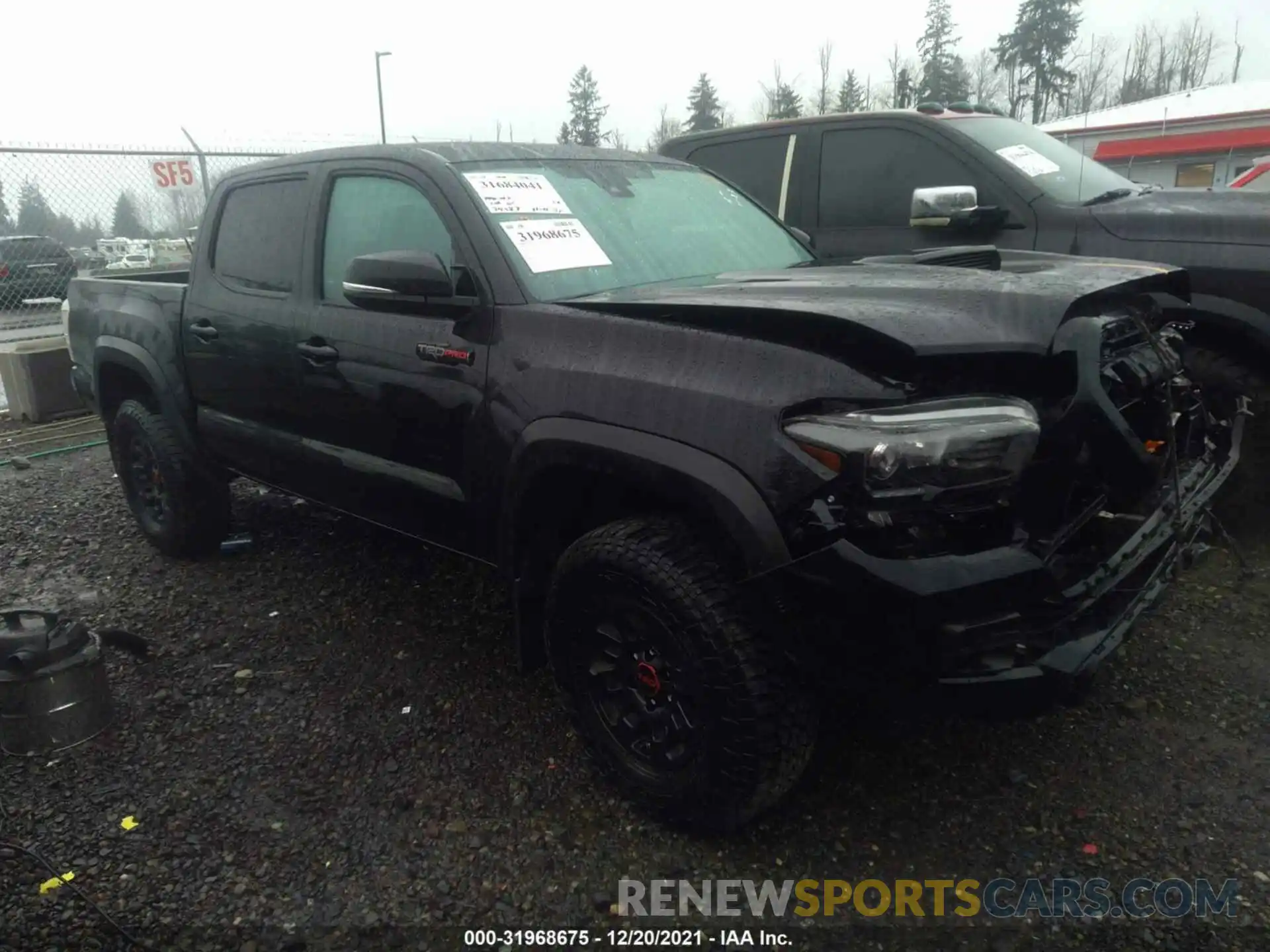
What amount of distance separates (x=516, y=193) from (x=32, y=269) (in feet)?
32.1

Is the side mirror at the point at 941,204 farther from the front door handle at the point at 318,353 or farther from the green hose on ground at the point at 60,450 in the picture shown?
the green hose on ground at the point at 60,450

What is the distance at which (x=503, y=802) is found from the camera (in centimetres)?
269

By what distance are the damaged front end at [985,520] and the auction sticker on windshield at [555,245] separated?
3.67 feet

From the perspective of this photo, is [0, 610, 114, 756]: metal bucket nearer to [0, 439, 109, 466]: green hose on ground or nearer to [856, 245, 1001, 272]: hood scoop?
[856, 245, 1001, 272]: hood scoop

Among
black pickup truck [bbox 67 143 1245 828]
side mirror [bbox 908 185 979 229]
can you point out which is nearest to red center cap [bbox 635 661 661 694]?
black pickup truck [bbox 67 143 1245 828]

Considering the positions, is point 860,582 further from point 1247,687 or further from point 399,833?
point 1247,687

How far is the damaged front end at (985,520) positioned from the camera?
197 centimetres

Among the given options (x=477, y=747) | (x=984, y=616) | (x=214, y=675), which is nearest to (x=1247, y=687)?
(x=984, y=616)

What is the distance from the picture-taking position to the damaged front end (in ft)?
6.47

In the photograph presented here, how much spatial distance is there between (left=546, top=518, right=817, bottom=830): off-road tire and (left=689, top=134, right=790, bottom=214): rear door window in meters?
3.46

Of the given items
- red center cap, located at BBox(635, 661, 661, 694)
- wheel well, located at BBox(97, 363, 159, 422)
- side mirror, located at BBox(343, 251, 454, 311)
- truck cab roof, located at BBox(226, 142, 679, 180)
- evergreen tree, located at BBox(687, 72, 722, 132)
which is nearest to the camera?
red center cap, located at BBox(635, 661, 661, 694)

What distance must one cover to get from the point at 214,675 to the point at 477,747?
1.16 metres

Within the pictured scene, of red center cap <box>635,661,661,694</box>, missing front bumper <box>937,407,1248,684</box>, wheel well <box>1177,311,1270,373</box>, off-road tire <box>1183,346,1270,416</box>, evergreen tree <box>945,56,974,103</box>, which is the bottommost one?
red center cap <box>635,661,661,694</box>

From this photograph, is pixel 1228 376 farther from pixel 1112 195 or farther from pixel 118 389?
pixel 118 389
